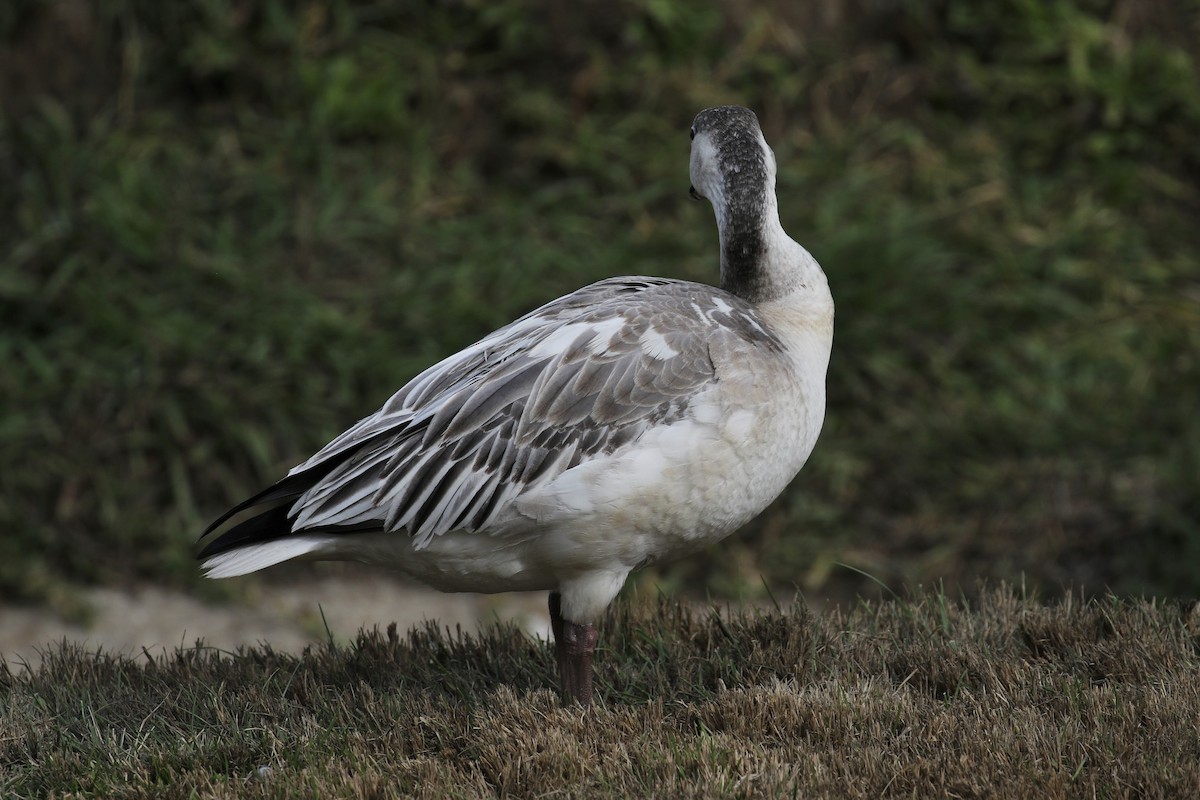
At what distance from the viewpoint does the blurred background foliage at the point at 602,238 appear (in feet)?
24.6

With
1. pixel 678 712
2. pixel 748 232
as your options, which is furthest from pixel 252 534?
pixel 748 232

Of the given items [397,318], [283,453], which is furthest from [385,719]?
[397,318]

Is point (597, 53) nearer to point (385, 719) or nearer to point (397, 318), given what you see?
point (397, 318)

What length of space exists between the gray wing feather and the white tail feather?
0.06m

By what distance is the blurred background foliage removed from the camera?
7496 mm

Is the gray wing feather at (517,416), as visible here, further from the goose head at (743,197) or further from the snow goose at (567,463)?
the goose head at (743,197)

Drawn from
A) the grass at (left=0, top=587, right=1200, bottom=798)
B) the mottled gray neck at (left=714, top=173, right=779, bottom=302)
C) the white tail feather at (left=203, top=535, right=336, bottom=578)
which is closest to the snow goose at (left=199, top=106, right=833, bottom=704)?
the white tail feather at (left=203, top=535, right=336, bottom=578)

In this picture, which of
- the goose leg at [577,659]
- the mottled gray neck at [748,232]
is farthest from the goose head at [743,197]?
the goose leg at [577,659]

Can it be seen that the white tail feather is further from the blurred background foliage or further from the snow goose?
the blurred background foliage

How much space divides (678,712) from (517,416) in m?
0.91

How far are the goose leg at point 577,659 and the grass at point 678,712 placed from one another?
0.48 feet

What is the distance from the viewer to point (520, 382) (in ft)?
13.8

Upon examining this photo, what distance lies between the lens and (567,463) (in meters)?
4.09

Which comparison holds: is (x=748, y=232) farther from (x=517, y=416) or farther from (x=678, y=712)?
(x=678, y=712)
